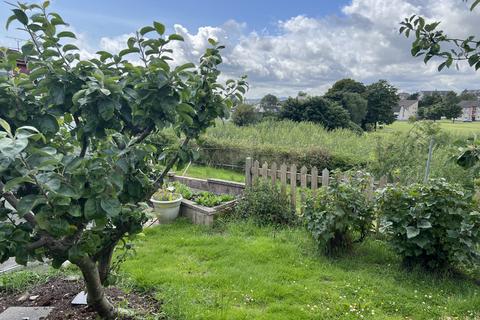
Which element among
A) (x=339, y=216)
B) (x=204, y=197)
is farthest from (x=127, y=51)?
(x=204, y=197)

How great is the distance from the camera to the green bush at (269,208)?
16.3 feet

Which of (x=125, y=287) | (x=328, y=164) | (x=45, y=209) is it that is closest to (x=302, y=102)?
(x=328, y=164)

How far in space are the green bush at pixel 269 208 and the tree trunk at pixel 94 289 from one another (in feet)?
9.29

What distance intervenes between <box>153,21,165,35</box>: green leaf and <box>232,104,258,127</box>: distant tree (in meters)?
14.5

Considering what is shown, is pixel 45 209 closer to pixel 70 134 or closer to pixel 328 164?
pixel 70 134

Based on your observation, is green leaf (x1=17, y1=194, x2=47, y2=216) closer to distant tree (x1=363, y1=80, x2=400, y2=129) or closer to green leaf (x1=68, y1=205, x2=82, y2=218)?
green leaf (x1=68, y1=205, x2=82, y2=218)

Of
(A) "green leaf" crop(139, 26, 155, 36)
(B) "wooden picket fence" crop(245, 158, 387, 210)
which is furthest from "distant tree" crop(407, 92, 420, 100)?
(A) "green leaf" crop(139, 26, 155, 36)

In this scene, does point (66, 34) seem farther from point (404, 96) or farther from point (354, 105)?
point (404, 96)

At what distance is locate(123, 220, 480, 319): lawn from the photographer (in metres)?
2.78

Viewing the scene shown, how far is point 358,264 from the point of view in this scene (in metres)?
3.72

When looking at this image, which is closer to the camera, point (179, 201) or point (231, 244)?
point (231, 244)

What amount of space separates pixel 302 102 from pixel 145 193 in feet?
61.4

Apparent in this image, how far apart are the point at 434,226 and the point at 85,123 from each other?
340 centimetres

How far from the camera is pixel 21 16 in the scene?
1565 mm
